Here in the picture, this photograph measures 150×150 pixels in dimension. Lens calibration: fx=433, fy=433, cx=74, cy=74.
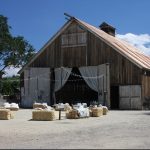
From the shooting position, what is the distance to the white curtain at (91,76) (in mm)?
40812

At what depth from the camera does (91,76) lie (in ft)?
135

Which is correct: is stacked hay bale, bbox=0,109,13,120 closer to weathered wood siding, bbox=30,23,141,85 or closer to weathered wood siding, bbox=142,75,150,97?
weathered wood siding, bbox=30,23,141,85

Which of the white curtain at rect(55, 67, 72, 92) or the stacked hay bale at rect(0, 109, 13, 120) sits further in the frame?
the white curtain at rect(55, 67, 72, 92)

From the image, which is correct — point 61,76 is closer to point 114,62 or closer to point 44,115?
point 114,62

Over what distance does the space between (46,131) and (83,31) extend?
25327 millimetres

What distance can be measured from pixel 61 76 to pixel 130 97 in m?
7.84

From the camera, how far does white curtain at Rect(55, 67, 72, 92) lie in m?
42.8

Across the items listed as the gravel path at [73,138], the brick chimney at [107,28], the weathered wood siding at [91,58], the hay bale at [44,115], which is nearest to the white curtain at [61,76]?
the weathered wood siding at [91,58]

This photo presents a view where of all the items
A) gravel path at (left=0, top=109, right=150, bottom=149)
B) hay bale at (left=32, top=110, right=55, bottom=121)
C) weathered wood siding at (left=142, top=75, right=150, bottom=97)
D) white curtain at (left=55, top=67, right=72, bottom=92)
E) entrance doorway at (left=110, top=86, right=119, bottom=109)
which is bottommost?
gravel path at (left=0, top=109, right=150, bottom=149)

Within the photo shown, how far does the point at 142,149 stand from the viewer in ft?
39.6

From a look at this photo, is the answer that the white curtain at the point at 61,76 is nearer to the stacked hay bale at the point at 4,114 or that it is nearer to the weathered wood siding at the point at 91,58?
the weathered wood siding at the point at 91,58

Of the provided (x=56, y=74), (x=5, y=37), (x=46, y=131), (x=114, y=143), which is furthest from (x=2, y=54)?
(x=114, y=143)

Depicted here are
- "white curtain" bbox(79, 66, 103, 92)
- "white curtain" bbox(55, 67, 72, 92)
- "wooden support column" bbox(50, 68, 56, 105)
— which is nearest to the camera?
"white curtain" bbox(79, 66, 103, 92)

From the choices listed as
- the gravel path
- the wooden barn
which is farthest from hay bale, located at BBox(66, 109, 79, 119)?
the wooden barn
